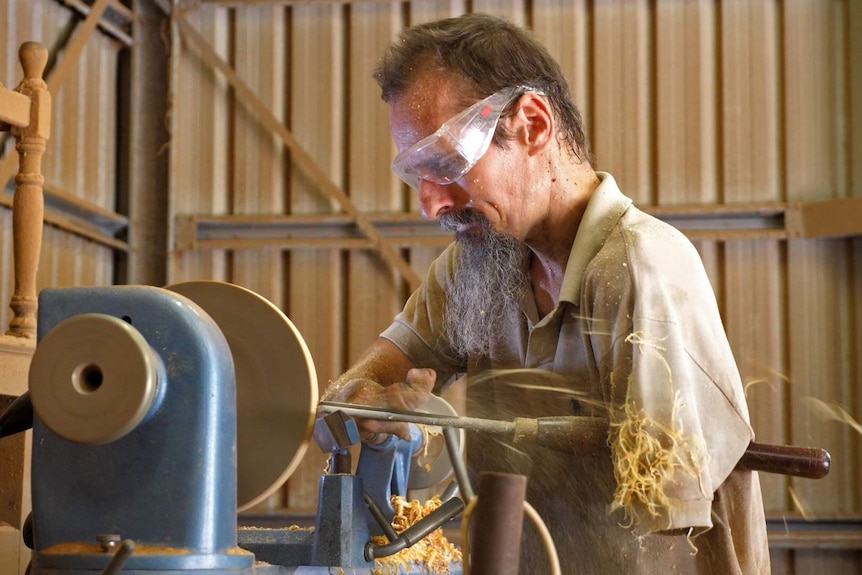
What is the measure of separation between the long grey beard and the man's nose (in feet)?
0.10

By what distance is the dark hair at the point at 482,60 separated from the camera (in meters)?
2.25

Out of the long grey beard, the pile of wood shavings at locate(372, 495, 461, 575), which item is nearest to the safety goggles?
the long grey beard

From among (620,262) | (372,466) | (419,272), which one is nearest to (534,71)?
(620,262)

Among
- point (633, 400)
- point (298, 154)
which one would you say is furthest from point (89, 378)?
point (298, 154)

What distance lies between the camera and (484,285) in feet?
7.99

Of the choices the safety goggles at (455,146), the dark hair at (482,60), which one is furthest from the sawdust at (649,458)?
the dark hair at (482,60)

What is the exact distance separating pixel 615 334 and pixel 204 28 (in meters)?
5.91

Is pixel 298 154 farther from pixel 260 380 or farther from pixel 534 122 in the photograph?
pixel 260 380

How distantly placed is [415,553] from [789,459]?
0.78 metres

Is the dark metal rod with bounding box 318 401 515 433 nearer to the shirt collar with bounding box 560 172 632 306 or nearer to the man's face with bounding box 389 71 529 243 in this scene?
the shirt collar with bounding box 560 172 632 306

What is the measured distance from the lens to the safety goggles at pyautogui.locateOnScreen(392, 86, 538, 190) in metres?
2.16

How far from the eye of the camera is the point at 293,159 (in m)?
7.14

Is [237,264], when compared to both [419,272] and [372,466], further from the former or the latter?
[372,466]

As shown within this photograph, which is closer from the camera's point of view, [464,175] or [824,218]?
[464,175]
